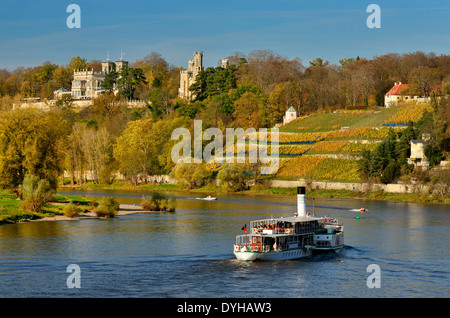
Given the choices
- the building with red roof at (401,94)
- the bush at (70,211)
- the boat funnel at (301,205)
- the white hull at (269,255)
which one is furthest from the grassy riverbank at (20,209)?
the building with red roof at (401,94)

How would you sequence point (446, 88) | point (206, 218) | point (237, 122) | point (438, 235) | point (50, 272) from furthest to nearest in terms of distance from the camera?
point (237, 122) < point (446, 88) < point (206, 218) < point (438, 235) < point (50, 272)

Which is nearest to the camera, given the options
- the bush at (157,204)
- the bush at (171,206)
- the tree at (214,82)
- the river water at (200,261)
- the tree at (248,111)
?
the river water at (200,261)

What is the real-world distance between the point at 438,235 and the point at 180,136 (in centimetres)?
8377

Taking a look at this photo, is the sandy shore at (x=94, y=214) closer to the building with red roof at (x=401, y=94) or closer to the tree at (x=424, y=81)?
the building with red roof at (x=401, y=94)

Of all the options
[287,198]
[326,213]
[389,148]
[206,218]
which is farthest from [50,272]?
[389,148]

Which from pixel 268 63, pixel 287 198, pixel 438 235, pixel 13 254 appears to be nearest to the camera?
pixel 13 254

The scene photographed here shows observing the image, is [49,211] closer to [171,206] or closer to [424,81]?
[171,206]

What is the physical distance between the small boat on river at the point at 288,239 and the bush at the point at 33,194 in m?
26.6

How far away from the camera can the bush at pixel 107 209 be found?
73250 mm

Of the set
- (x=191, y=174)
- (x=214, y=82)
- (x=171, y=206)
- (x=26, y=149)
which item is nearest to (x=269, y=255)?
(x=171, y=206)

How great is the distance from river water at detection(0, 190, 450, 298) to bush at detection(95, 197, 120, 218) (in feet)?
4.86
